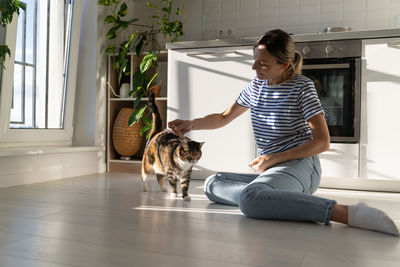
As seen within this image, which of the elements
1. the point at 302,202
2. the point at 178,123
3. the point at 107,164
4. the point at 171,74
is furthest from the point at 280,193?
the point at 107,164

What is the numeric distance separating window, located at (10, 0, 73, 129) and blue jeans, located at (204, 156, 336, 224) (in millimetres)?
1796

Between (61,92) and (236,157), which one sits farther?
(61,92)

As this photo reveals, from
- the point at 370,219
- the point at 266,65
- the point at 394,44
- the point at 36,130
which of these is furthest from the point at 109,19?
the point at 370,219

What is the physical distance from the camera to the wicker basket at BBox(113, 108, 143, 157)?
3607 mm

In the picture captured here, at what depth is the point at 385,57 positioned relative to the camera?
268 centimetres

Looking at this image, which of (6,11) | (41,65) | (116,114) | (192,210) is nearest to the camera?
(192,210)

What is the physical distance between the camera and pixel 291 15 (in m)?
3.61

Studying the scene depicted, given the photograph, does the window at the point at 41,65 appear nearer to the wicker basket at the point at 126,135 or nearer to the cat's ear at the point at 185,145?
the wicker basket at the point at 126,135

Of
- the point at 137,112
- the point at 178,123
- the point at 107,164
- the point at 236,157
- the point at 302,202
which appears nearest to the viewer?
the point at 302,202

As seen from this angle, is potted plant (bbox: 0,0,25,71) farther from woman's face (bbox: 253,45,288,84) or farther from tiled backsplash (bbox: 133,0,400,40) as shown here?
tiled backsplash (bbox: 133,0,400,40)

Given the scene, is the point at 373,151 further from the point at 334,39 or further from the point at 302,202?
the point at 302,202

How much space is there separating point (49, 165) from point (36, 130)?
295 millimetres

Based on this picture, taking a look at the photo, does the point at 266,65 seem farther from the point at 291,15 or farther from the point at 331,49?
the point at 291,15

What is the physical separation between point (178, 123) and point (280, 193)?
2.34 ft
